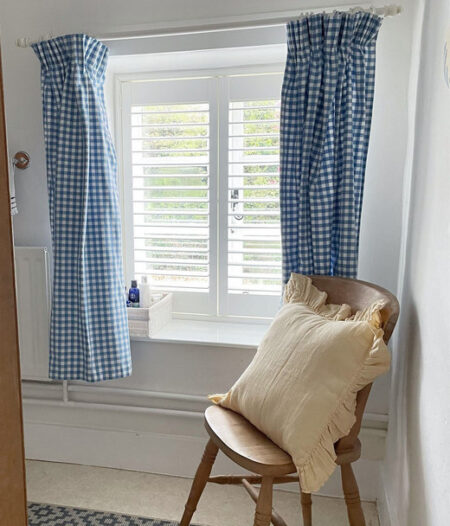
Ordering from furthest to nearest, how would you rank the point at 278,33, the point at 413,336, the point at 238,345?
the point at 238,345 < the point at 278,33 < the point at 413,336

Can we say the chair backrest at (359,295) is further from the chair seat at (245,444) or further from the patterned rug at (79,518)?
the patterned rug at (79,518)

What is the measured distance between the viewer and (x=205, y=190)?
2.14m

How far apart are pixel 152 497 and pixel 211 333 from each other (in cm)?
66

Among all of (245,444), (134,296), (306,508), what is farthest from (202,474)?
(134,296)

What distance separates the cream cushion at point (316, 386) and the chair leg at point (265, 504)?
0.08 metres

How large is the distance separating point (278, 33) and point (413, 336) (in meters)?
1.16

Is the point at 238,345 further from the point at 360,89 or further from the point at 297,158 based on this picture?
the point at 360,89

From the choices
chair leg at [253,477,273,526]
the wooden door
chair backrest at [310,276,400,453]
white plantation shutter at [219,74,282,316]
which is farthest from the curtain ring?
chair leg at [253,477,273,526]

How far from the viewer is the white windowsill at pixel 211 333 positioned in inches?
77.9

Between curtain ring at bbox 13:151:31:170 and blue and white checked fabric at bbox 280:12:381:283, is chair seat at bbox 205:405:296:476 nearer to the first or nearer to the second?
blue and white checked fabric at bbox 280:12:381:283

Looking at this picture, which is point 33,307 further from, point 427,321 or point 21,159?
point 427,321

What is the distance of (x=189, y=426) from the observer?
81.1 inches

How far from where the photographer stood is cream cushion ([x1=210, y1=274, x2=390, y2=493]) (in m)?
1.28

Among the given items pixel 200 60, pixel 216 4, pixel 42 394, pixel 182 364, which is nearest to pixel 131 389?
pixel 182 364
